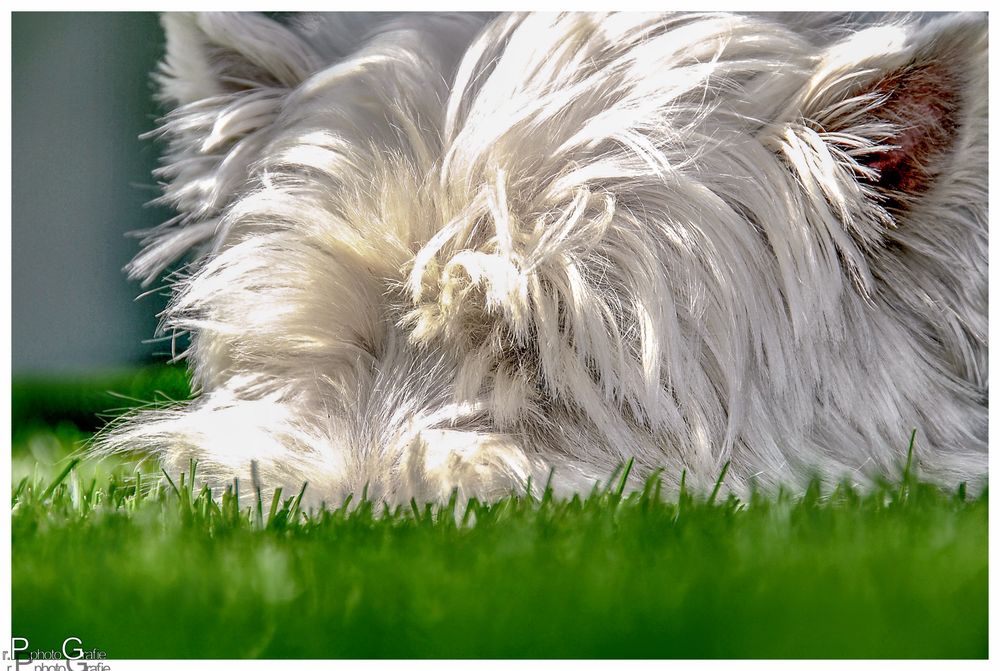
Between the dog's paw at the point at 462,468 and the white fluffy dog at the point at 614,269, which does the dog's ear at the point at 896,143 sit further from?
the dog's paw at the point at 462,468

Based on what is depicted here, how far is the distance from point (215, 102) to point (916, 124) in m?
1.58

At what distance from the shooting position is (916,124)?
77.1 inches

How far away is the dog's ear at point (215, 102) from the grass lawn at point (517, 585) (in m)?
1.01

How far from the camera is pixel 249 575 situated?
1283mm

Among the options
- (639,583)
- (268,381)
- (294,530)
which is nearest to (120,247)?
(268,381)

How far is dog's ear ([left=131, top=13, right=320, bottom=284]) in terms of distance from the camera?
90.8 inches

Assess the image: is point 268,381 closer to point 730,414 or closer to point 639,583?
point 730,414

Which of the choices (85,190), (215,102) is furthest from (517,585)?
(85,190)

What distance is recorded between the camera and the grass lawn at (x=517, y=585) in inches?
47.6

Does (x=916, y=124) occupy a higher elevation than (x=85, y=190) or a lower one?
higher

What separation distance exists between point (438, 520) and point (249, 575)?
32cm

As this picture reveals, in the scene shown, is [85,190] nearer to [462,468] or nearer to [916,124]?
[462,468]

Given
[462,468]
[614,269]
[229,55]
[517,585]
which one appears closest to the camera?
[517,585]
